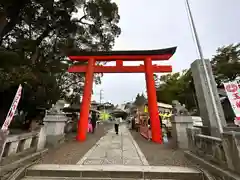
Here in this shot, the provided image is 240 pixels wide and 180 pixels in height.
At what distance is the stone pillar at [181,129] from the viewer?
675cm

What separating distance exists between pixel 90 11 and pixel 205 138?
12514mm

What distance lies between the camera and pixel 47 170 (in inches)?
148

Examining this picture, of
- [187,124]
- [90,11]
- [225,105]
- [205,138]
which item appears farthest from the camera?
[225,105]

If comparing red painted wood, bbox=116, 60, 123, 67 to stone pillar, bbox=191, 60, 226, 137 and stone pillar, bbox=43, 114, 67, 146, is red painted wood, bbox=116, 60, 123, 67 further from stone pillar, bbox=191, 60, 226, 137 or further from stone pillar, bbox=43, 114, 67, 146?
stone pillar, bbox=43, 114, 67, 146

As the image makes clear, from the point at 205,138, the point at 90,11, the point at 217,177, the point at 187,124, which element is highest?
the point at 90,11

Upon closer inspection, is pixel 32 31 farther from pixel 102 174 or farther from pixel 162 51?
pixel 102 174

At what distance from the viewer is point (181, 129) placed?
22.6 feet

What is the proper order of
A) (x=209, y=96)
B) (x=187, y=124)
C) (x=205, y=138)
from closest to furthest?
(x=205, y=138) → (x=209, y=96) → (x=187, y=124)

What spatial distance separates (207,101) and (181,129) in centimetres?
202

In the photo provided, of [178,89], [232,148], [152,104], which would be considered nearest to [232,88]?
[232,148]

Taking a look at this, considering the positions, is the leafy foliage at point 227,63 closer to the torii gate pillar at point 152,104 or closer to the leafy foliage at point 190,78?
the leafy foliage at point 190,78

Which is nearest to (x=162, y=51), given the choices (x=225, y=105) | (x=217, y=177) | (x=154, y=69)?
(x=154, y=69)

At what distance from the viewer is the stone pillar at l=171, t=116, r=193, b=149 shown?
6.75m

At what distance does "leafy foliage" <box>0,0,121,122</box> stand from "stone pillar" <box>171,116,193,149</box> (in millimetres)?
8735
